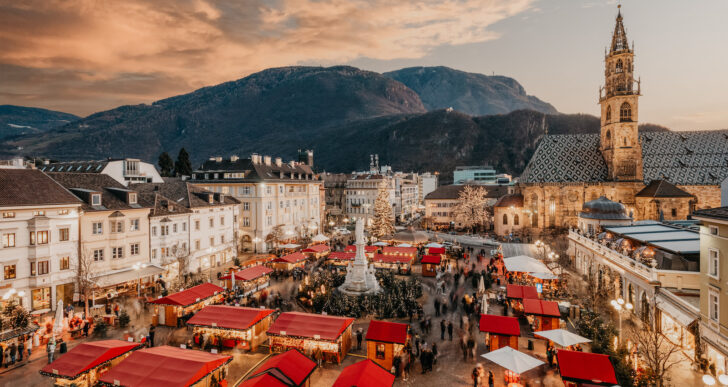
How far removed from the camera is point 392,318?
81.9ft

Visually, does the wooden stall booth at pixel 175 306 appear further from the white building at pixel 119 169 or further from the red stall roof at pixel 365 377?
the white building at pixel 119 169

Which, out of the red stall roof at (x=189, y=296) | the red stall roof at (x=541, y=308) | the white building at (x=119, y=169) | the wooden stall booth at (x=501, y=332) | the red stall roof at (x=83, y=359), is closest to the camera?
the red stall roof at (x=83, y=359)

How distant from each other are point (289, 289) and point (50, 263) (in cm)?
1789

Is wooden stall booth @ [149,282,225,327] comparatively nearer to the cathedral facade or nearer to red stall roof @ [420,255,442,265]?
red stall roof @ [420,255,442,265]

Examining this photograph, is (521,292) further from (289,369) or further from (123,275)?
(123,275)

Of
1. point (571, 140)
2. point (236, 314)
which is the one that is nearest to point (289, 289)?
point (236, 314)

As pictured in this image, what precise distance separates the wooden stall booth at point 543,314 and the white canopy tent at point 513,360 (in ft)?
21.6

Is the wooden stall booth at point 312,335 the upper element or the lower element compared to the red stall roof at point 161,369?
lower

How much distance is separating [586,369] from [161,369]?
1718cm

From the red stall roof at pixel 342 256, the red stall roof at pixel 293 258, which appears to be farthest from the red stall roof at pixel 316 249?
the red stall roof at pixel 342 256

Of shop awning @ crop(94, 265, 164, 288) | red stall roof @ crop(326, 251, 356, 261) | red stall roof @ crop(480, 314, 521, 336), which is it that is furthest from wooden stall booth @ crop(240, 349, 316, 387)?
red stall roof @ crop(326, 251, 356, 261)

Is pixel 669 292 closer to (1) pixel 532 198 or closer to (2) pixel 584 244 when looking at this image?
(2) pixel 584 244

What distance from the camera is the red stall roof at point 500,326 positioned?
733 inches

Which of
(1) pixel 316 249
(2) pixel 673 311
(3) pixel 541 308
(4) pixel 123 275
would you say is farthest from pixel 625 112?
(4) pixel 123 275
